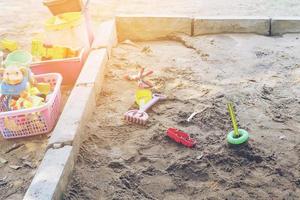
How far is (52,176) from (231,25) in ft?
11.1

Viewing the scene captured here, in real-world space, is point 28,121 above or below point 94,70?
below

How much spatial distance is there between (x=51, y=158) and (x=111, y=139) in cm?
60

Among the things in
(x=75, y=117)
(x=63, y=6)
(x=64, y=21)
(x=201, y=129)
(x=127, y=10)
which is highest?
(x=63, y=6)

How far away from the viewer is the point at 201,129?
317cm

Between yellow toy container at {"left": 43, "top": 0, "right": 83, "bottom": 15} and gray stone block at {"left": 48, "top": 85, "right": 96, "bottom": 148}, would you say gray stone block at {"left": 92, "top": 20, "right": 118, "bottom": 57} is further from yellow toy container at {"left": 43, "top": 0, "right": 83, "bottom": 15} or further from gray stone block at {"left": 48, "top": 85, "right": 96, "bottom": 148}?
gray stone block at {"left": 48, "top": 85, "right": 96, "bottom": 148}

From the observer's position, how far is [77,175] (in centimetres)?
A: 270

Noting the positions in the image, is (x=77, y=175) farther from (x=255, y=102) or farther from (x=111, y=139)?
(x=255, y=102)

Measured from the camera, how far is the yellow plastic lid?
4.18 m

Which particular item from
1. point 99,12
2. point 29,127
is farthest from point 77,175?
point 99,12

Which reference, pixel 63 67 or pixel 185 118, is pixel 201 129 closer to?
pixel 185 118

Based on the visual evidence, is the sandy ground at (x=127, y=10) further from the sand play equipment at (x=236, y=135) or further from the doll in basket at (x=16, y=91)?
the doll in basket at (x=16, y=91)

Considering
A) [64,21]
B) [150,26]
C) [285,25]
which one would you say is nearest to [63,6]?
[64,21]

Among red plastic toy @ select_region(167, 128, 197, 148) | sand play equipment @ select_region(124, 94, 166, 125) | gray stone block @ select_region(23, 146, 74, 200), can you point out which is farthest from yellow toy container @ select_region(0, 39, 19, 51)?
red plastic toy @ select_region(167, 128, 197, 148)

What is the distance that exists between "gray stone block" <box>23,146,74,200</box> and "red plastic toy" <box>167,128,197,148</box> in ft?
2.58
